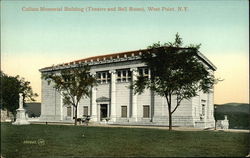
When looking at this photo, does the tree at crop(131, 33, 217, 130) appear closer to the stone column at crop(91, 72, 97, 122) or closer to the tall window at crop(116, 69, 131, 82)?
the tall window at crop(116, 69, 131, 82)

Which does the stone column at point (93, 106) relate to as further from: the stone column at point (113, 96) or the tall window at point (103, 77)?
the stone column at point (113, 96)

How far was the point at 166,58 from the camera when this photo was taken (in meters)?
24.6

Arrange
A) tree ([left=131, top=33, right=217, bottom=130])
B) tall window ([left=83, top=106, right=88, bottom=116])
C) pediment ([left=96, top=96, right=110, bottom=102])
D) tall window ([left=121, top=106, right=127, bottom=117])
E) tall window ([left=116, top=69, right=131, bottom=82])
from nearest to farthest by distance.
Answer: tree ([left=131, top=33, right=217, bottom=130]) < tall window ([left=116, top=69, right=131, bottom=82]) < tall window ([left=121, top=106, right=127, bottom=117]) < pediment ([left=96, top=96, right=110, bottom=102]) < tall window ([left=83, top=106, right=88, bottom=116])

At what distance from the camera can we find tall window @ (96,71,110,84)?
4066cm

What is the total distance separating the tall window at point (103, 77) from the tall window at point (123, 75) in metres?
1.73

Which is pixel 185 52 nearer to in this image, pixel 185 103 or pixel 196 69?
pixel 196 69

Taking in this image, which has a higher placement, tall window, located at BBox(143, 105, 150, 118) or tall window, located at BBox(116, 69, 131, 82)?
tall window, located at BBox(116, 69, 131, 82)

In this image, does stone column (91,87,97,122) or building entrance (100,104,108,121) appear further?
stone column (91,87,97,122)

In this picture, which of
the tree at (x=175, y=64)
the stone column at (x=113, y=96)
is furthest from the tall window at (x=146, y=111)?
the tree at (x=175, y=64)

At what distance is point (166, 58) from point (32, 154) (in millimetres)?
14925

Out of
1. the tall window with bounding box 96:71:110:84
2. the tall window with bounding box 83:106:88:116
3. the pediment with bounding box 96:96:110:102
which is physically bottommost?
the tall window with bounding box 83:106:88:116

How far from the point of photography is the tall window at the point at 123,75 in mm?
38219

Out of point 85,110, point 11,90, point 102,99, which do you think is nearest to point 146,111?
point 102,99

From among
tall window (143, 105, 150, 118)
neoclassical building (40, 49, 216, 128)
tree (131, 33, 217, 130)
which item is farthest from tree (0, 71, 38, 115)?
tree (131, 33, 217, 130)
